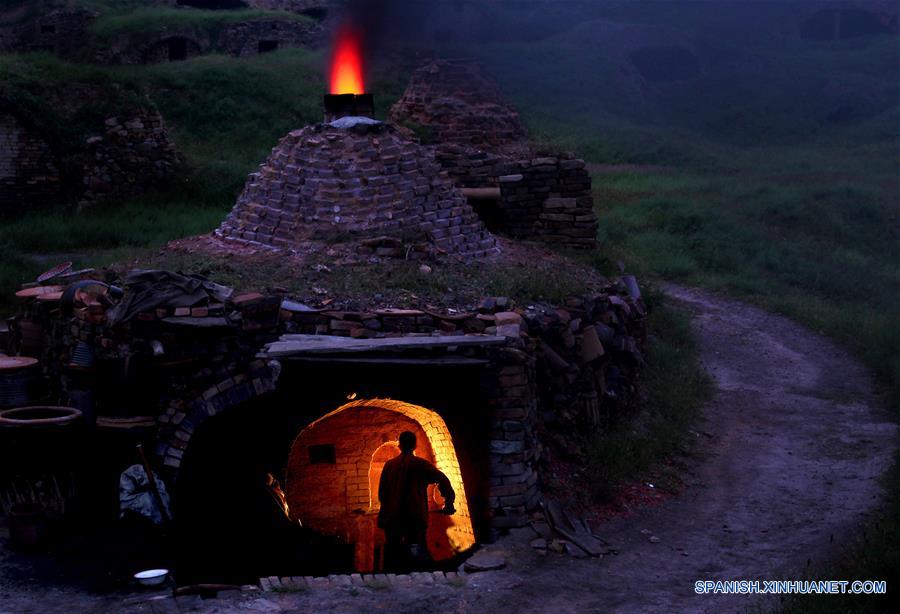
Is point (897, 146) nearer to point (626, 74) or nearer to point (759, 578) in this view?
point (626, 74)

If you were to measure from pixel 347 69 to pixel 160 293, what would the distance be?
4348 millimetres

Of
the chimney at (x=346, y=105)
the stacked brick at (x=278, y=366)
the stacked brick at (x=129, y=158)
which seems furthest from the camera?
the stacked brick at (x=129, y=158)

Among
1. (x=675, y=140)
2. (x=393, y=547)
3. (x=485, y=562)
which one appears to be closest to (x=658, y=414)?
(x=393, y=547)

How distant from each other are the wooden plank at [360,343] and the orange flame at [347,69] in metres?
4.23

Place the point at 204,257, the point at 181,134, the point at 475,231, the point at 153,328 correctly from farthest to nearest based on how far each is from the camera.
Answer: the point at 181,134
the point at 475,231
the point at 204,257
the point at 153,328

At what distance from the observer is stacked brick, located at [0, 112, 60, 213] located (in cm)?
1722

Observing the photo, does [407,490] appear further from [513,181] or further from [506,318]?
[513,181]

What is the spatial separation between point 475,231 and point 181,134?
12188mm

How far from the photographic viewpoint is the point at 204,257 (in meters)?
10.1

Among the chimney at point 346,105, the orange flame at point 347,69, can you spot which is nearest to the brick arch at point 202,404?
the chimney at point 346,105

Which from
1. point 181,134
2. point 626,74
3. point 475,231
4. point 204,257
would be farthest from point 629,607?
Answer: point 626,74

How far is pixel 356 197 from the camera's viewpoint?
10195mm

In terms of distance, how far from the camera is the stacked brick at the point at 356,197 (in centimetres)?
1012

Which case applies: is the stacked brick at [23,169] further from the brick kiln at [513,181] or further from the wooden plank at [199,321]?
the wooden plank at [199,321]
